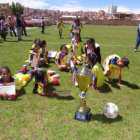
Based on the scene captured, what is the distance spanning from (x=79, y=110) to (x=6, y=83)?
1.97m

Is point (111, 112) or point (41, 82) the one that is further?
point (41, 82)

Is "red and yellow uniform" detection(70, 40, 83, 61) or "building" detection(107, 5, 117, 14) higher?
"building" detection(107, 5, 117, 14)

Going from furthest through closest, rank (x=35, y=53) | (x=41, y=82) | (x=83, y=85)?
(x=35, y=53)
(x=41, y=82)
(x=83, y=85)

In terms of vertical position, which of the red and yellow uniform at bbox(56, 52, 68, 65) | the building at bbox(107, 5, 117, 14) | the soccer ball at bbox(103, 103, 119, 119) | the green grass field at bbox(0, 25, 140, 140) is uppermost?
the building at bbox(107, 5, 117, 14)

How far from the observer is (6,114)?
129 inches

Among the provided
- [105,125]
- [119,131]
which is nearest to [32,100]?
[105,125]

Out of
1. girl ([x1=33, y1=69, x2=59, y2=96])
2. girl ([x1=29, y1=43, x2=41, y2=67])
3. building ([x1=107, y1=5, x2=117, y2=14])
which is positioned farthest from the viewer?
building ([x1=107, y1=5, x2=117, y2=14])

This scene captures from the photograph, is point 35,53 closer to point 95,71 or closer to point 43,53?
point 43,53

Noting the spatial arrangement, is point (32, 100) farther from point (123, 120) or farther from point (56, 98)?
point (123, 120)

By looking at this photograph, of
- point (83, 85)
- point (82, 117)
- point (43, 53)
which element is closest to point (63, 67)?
point (43, 53)

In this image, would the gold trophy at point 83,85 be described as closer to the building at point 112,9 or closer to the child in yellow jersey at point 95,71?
the child in yellow jersey at point 95,71

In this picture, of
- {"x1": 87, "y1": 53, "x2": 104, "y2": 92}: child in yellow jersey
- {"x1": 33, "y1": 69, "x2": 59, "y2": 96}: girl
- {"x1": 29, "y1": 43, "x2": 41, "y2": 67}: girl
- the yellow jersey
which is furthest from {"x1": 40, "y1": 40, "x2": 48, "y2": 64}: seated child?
the yellow jersey

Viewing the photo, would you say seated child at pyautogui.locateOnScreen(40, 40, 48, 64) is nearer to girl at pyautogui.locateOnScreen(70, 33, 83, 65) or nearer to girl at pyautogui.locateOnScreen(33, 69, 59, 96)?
girl at pyautogui.locateOnScreen(70, 33, 83, 65)

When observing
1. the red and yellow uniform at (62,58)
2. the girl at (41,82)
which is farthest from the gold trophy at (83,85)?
the red and yellow uniform at (62,58)
